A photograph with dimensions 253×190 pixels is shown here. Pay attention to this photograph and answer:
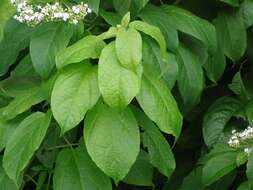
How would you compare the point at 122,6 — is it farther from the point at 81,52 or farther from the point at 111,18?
the point at 81,52

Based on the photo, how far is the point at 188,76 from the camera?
1714 mm

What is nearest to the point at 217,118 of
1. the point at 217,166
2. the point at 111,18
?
the point at 217,166

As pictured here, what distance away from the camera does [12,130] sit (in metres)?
1.59

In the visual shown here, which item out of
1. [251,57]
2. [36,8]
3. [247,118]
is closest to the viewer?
[36,8]

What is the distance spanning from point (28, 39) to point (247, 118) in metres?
0.69

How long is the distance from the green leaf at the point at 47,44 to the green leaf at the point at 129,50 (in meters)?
0.27

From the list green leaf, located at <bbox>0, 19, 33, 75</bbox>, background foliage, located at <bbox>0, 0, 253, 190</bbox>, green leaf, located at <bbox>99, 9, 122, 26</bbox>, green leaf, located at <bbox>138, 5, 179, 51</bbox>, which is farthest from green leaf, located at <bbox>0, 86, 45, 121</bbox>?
green leaf, located at <bbox>138, 5, 179, 51</bbox>

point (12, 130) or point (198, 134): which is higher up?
point (12, 130)

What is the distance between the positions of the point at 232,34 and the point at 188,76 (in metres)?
0.29

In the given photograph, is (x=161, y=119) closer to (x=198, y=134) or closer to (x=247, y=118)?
(x=247, y=118)

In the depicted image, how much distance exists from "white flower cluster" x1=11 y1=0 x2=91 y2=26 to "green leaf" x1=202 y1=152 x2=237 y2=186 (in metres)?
0.57

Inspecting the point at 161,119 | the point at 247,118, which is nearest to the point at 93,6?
the point at 161,119

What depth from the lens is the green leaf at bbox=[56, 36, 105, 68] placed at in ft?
4.41

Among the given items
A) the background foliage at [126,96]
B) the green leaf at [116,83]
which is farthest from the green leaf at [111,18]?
the green leaf at [116,83]
